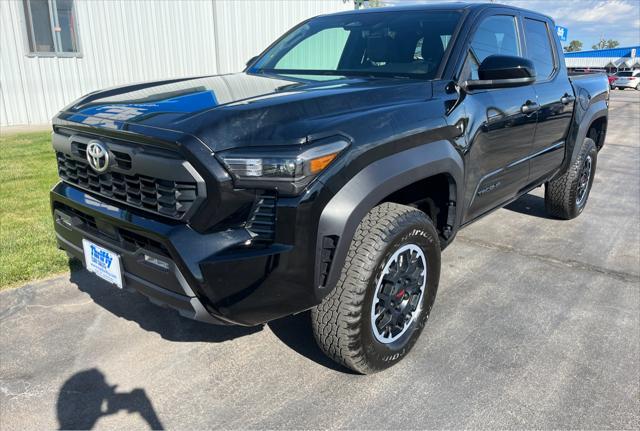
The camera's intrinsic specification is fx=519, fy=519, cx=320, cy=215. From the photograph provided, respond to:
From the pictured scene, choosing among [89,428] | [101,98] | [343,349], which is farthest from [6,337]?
[343,349]

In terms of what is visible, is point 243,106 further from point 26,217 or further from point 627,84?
point 627,84

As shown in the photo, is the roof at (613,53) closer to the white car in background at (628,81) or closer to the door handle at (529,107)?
the white car in background at (628,81)

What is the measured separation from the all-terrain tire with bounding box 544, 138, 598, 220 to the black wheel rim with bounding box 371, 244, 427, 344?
297cm

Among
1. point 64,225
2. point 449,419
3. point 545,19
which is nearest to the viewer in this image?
point 449,419

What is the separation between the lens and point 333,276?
7.34 ft

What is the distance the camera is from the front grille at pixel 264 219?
211 centimetres

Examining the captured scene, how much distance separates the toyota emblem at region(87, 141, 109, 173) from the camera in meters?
2.43

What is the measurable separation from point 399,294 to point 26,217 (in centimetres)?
411

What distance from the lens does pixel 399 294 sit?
8.95ft

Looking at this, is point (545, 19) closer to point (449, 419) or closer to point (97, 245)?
point (449, 419)

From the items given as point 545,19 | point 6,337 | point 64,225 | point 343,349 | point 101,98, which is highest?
point 545,19

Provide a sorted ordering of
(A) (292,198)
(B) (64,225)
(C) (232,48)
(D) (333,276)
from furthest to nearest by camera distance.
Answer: (C) (232,48) < (B) (64,225) < (D) (333,276) < (A) (292,198)

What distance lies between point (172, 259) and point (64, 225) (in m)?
1.04

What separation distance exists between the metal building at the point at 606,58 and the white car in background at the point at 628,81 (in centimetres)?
946
